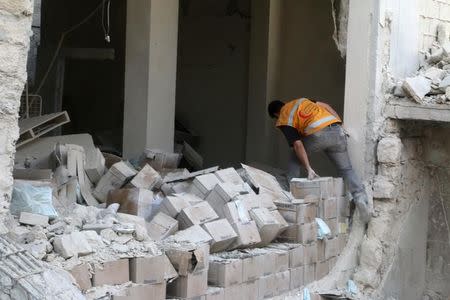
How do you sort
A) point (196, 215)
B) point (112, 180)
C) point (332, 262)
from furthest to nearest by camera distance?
point (332, 262), point (112, 180), point (196, 215)

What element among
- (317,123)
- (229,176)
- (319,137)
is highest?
(317,123)

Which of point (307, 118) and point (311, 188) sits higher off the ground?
point (307, 118)

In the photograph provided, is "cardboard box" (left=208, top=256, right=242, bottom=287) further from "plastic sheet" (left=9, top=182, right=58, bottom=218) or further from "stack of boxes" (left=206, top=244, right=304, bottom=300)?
"plastic sheet" (left=9, top=182, right=58, bottom=218)

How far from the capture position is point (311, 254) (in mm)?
6922

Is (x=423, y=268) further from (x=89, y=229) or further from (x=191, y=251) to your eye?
(x=89, y=229)

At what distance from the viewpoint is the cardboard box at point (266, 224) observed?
20.6 feet

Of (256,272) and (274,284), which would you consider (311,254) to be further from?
(256,272)

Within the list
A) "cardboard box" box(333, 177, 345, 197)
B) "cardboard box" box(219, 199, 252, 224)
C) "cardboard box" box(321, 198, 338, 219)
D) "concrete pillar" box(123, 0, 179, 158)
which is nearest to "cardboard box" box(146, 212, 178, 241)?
"cardboard box" box(219, 199, 252, 224)

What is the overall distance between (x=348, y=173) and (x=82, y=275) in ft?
12.7

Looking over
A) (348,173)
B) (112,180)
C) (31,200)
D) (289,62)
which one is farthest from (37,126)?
(289,62)

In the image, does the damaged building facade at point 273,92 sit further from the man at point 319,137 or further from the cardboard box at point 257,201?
the cardboard box at point 257,201

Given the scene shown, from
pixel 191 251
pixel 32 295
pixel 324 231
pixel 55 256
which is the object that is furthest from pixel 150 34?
pixel 32 295

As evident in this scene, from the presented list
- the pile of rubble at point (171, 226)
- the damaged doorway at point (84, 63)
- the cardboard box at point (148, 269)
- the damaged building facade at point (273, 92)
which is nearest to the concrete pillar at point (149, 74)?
the damaged building facade at point (273, 92)

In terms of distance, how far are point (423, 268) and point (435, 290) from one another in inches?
11.4
